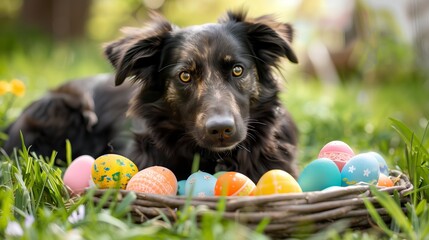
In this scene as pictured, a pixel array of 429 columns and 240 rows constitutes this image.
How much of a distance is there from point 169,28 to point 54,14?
34.0 ft

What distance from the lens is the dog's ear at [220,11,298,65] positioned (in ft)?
11.2

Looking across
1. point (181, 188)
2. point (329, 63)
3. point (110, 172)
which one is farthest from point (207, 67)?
point (329, 63)

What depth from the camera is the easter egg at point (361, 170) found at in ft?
9.05

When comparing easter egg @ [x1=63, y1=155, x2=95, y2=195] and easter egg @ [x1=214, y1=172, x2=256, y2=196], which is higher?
easter egg @ [x1=214, y1=172, x2=256, y2=196]

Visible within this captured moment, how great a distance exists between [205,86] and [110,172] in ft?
2.50

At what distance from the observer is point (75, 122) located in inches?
176

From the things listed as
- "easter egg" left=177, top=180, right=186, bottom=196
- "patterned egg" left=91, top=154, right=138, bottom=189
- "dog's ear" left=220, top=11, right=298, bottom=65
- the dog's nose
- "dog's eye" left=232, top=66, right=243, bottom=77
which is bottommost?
"easter egg" left=177, top=180, right=186, bottom=196

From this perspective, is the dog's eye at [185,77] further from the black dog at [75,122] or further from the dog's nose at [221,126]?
the black dog at [75,122]

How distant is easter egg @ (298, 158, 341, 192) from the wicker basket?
35 cm

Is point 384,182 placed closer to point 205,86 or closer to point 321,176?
point 321,176

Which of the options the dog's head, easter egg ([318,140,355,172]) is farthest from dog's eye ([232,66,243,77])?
easter egg ([318,140,355,172])

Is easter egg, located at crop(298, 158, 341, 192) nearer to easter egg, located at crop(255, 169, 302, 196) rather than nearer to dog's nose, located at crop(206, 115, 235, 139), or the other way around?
easter egg, located at crop(255, 169, 302, 196)

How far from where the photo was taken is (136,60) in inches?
131

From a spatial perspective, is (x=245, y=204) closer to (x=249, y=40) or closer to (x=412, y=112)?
(x=249, y=40)
